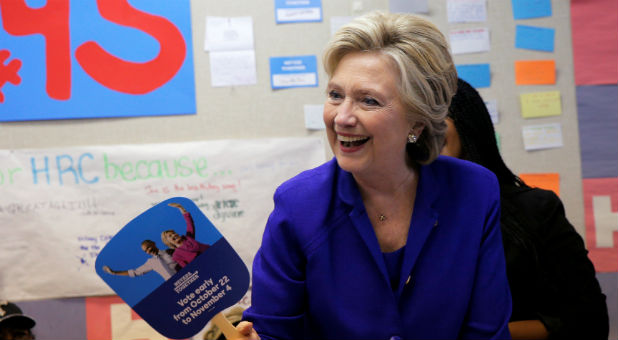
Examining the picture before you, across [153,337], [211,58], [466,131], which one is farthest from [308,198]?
[153,337]

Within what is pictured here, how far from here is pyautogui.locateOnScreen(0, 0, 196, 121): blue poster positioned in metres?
1.81

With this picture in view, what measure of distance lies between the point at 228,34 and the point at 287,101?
335 mm

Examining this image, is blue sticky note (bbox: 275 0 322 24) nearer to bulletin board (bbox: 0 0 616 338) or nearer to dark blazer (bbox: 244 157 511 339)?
bulletin board (bbox: 0 0 616 338)

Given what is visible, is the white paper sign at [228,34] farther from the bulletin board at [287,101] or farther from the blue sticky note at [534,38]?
the blue sticky note at [534,38]

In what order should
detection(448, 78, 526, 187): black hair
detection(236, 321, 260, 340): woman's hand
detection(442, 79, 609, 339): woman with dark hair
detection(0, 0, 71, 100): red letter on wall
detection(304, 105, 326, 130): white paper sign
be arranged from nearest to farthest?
detection(236, 321, 260, 340): woman's hand, detection(442, 79, 609, 339): woman with dark hair, detection(448, 78, 526, 187): black hair, detection(0, 0, 71, 100): red letter on wall, detection(304, 105, 326, 130): white paper sign

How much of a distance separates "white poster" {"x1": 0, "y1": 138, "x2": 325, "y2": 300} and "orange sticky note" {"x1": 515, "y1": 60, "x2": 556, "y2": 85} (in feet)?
3.60

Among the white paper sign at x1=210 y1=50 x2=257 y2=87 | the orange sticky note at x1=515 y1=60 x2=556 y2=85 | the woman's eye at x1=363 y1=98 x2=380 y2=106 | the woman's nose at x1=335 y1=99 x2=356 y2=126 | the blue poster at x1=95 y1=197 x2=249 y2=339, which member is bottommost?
the blue poster at x1=95 y1=197 x2=249 y2=339

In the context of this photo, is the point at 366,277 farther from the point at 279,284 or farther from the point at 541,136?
the point at 541,136

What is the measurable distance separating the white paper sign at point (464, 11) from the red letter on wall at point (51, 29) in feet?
4.77

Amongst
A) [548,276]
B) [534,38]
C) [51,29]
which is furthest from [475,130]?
[51,29]

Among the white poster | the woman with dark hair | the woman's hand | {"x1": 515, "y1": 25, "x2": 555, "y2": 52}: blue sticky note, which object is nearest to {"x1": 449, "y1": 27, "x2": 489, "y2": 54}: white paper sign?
{"x1": 515, "y1": 25, "x2": 555, "y2": 52}: blue sticky note

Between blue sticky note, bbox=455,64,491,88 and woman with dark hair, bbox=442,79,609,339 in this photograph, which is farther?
blue sticky note, bbox=455,64,491,88

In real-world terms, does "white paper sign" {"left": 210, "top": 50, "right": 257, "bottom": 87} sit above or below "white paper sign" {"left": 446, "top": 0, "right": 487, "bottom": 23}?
below

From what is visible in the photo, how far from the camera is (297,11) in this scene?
74.7 inches
